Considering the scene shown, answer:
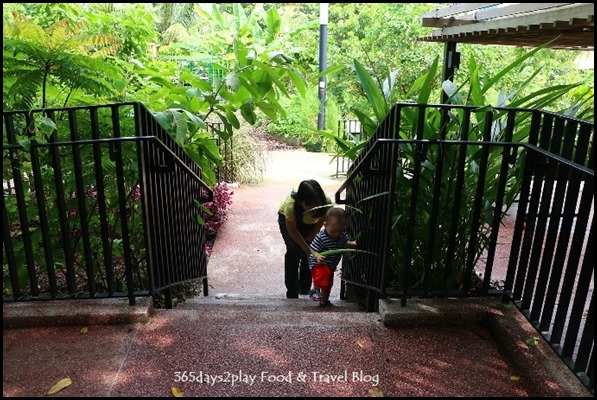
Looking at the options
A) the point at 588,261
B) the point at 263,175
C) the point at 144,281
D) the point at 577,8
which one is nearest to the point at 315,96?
the point at 263,175

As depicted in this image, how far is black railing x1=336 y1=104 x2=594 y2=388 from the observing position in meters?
2.19

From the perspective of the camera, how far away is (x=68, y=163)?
3.01 metres

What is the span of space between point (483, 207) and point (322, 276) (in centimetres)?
129

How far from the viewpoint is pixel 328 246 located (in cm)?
354

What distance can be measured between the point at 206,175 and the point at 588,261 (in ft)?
9.84

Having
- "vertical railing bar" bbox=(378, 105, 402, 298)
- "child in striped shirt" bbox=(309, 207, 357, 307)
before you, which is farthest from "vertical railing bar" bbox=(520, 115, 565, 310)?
"child in striped shirt" bbox=(309, 207, 357, 307)

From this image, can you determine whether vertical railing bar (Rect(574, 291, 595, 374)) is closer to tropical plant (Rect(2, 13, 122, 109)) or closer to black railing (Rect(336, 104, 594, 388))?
black railing (Rect(336, 104, 594, 388))

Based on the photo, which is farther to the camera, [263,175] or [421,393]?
[263,175]

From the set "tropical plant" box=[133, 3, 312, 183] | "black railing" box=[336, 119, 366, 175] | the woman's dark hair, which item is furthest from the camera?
"black railing" box=[336, 119, 366, 175]

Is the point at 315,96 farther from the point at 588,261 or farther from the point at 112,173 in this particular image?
the point at 588,261

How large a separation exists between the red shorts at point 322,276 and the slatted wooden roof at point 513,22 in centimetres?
216

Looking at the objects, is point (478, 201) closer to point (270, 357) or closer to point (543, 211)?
point (543, 211)

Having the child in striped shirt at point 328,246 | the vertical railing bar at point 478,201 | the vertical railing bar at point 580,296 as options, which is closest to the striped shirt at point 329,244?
the child in striped shirt at point 328,246

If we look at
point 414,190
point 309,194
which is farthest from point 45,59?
point 414,190
